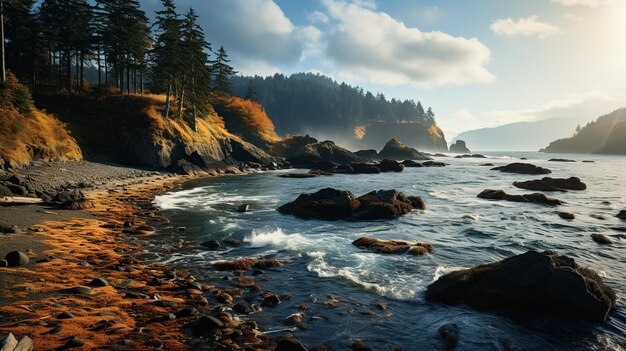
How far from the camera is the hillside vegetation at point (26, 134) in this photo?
2995 centimetres

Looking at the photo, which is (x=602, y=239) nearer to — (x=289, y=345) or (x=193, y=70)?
(x=289, y=345)

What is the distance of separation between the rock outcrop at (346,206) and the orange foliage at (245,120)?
231ft

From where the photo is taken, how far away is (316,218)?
24750 mm

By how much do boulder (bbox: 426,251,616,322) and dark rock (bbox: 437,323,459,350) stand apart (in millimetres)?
1785

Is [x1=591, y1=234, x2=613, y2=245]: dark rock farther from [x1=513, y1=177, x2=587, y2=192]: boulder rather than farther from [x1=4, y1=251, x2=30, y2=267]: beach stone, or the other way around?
[x1=4, y1=251, x2=30, y2=267]: beach stone

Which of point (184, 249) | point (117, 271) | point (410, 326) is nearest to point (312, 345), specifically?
point (410, 326)

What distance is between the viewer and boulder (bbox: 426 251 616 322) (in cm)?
1020

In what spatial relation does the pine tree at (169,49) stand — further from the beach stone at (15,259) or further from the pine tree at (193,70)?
the beach stone at (15,259)

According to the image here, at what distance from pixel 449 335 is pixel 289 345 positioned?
4.46 m

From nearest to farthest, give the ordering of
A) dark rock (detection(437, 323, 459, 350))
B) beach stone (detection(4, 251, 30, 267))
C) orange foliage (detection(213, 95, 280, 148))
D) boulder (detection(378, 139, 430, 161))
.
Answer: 1. dark rock (detection(437, 323, 459, 350))
2. beach stone (detection(4, 251, 30, 267))
3. orange foliage (detection(213, 95, 280, 148))
4. boulder (detection(378, 139, 430, 161))

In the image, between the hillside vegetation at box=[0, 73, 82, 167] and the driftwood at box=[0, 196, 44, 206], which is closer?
the driftwood at box=[0, 196, 44, 206]

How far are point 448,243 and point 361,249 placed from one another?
516 centimetres

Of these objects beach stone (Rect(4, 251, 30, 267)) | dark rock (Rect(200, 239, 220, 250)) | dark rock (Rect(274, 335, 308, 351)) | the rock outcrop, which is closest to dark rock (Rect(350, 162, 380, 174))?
the rock outcrop

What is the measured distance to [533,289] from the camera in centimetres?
1070
